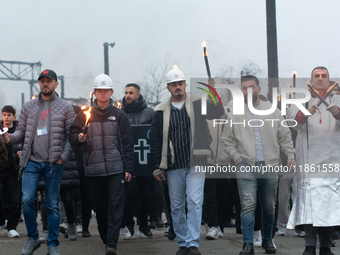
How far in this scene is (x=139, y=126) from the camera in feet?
26.2

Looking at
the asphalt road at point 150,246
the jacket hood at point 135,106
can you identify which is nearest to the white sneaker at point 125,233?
the asphalt road at point 150,246

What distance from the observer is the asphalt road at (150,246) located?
6711mm

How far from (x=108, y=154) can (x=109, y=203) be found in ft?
2.05

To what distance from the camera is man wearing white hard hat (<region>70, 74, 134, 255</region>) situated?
653 cm

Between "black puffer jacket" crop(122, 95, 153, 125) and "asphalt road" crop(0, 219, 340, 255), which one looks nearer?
"asphalt road" crop(0, 219, 340, 255)

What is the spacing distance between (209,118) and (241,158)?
2.16 feet

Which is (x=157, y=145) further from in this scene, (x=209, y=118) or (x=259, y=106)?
(x=259, y=106)

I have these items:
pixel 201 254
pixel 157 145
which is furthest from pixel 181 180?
pixel 201 254

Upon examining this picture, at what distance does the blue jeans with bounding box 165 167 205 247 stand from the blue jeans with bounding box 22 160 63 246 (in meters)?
1.40

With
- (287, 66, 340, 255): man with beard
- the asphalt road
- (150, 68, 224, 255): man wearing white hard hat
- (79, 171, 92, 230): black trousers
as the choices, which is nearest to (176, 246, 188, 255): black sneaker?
(150, 68, 224, 255): man wearing white hard hat

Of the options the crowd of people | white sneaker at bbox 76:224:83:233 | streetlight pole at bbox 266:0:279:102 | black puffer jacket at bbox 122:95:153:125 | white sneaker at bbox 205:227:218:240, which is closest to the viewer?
the crowd of people

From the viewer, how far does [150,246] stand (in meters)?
7.24

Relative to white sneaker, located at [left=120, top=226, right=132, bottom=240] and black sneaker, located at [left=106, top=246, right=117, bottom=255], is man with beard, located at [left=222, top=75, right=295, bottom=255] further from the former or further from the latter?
white sneaker, located at [left=120, top=226, right=132, bottom=240]

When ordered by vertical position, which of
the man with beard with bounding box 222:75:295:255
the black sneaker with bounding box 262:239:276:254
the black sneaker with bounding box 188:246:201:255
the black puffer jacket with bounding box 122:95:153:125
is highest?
the black puffer jacket with bounding box 122:95:153:125
